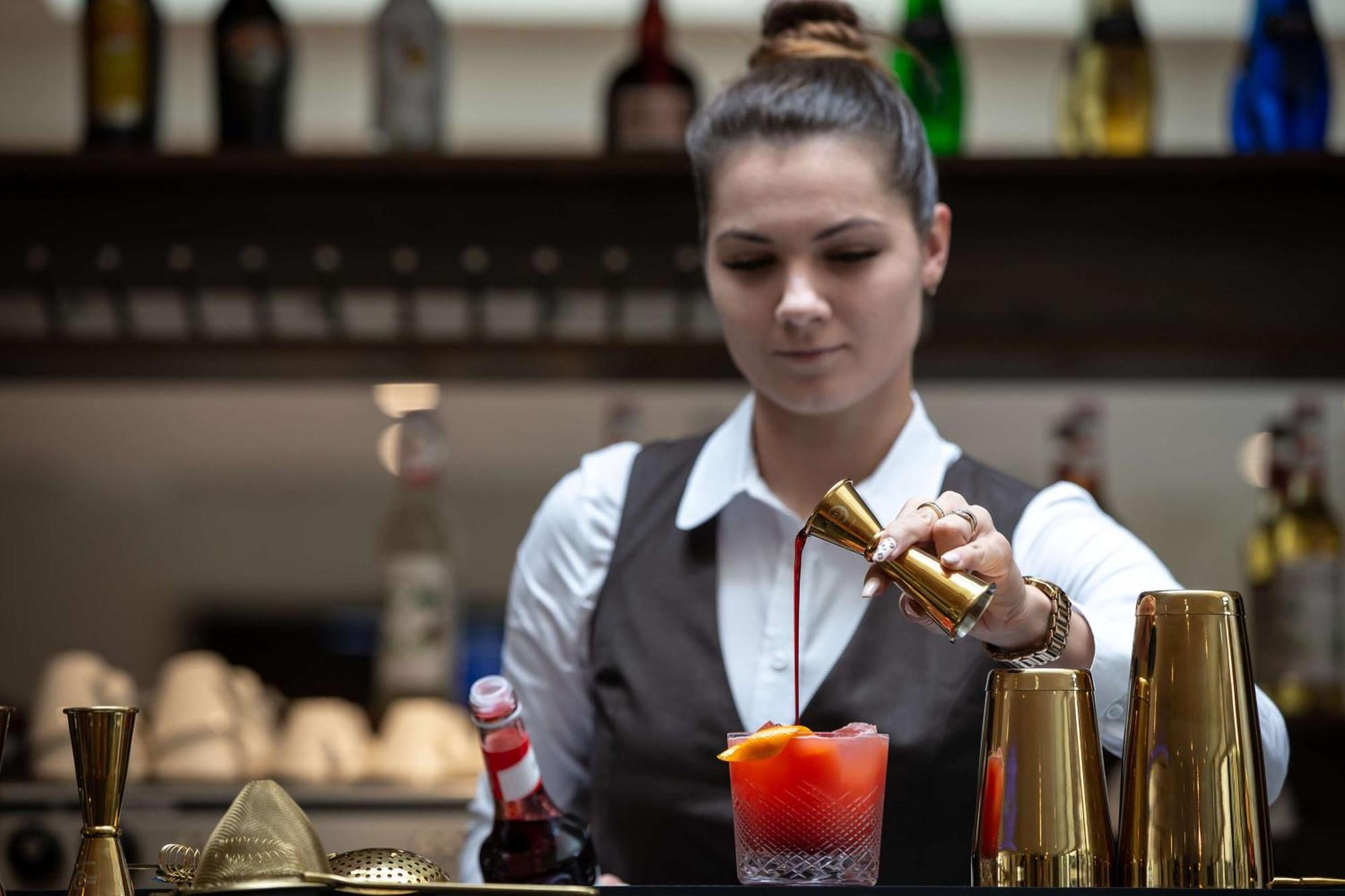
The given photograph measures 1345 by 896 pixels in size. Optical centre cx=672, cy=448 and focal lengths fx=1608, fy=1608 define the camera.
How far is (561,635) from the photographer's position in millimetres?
1449

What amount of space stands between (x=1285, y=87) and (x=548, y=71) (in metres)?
1.20

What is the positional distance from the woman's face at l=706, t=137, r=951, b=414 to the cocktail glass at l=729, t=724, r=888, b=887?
0.45m

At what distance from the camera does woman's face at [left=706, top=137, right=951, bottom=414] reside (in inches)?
50.3

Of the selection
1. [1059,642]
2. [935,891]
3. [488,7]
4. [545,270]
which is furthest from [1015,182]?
[935,891]

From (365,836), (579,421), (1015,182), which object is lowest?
(365,836)

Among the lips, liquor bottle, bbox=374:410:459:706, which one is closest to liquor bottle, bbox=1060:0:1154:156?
liquor bottle, bbox=374:410:459:706

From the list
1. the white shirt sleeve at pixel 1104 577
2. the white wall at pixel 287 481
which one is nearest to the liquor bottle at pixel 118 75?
the white wall at pixel 287 481

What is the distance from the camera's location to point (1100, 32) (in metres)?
2.48

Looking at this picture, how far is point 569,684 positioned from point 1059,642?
0.59 meters

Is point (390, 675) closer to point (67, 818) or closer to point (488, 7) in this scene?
point (67, 818)

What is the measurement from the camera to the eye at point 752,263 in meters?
1.30

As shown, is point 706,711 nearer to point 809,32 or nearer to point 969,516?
point 969,516

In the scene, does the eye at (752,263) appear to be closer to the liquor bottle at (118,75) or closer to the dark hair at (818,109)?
the dark hair at (818,109)

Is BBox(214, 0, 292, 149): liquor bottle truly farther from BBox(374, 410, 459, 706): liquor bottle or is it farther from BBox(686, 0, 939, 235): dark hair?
BBox(686, 0, 939, 235): dark hair
